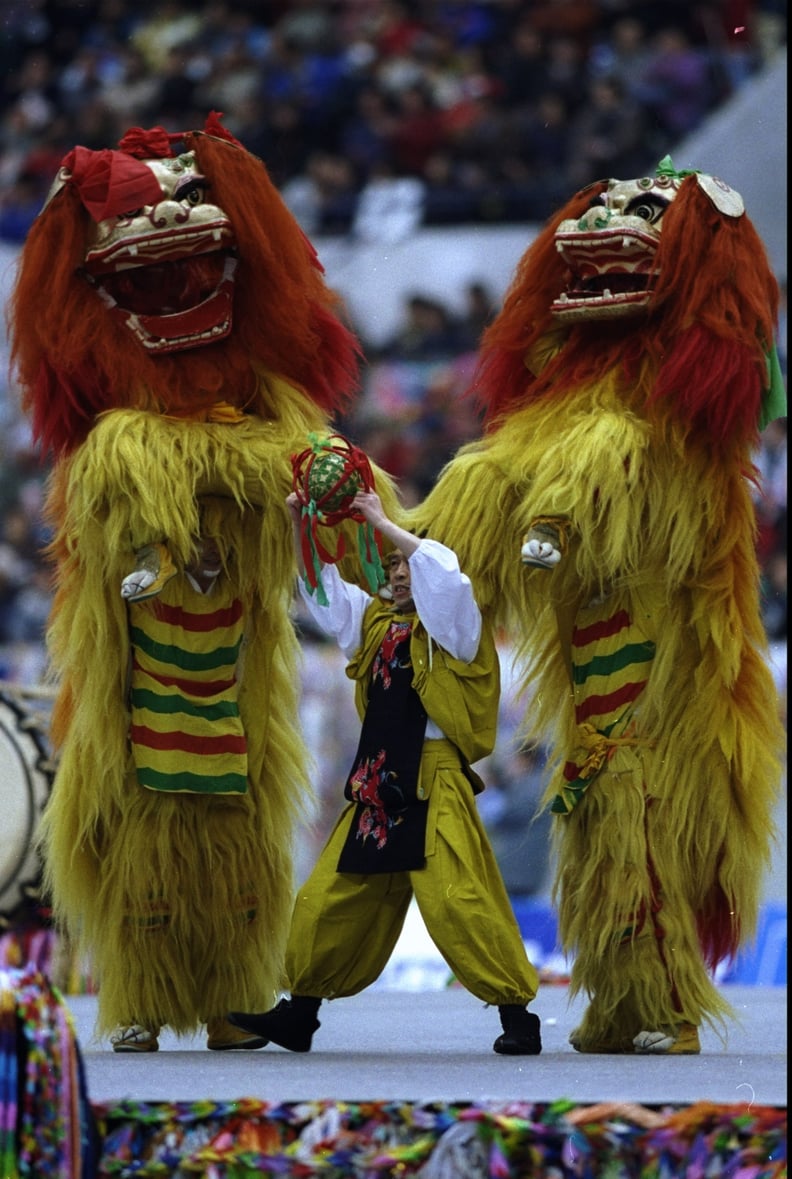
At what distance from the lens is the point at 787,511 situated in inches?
304

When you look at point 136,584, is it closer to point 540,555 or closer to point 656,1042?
point 540,555

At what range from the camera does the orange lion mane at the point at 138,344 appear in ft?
13.6

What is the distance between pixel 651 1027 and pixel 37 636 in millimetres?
6300

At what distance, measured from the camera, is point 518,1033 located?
3.88 metres

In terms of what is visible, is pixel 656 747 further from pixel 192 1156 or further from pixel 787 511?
pixel 787 511

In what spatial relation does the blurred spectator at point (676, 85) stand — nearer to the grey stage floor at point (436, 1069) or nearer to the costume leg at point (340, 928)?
the grey stage floor at point (436, 1069)

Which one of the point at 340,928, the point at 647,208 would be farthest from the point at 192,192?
the point at 340,928

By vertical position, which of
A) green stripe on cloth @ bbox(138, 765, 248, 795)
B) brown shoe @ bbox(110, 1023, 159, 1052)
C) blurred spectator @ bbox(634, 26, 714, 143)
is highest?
blurred spectator @ bbox(634, 26, 714, 143)

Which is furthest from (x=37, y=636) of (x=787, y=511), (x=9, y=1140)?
(x=9, y=1140)

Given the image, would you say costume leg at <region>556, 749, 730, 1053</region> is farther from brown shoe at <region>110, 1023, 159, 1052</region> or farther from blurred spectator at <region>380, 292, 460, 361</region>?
blurred spectator at <region>380, 292, 460, 361</region>

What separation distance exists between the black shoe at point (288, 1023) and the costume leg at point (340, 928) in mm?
38

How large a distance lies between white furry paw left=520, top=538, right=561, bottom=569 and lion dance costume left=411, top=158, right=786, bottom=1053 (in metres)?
0.03

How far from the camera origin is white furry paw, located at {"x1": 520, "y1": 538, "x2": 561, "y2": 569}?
12.4 feet

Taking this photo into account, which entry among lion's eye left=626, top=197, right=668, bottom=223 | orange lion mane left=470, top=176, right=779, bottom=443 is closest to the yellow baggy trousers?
orange lion mane left=470, top=176, right=779, bottom=443
